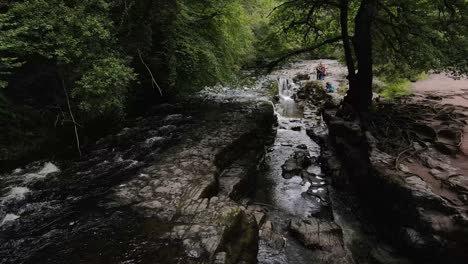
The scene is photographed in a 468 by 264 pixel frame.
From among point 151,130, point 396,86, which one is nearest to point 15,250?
point 151,130

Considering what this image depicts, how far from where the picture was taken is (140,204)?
6.55m

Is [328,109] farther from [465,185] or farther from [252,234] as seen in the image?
[252,234]

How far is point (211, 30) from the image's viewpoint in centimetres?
1367

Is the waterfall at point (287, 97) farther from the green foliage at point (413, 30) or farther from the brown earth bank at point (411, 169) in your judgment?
the green foliage at point (413, 30)

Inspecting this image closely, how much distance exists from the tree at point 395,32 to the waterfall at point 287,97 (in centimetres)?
579

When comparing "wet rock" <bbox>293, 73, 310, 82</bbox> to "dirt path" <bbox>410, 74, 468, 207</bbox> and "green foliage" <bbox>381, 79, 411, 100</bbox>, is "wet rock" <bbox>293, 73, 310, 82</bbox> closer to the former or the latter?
"dirt path" <bbox>410, 74, 468, 207</bbox>

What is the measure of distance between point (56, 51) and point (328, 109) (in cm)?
1158

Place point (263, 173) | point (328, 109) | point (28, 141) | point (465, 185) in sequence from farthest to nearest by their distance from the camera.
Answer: point (328, 109) < point (263, 173) < point (28, 141) < point (465, 185)

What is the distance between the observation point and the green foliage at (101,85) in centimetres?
804

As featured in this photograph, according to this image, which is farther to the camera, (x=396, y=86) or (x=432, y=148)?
(x=396, y=86)

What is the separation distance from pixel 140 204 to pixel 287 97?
16402 mm

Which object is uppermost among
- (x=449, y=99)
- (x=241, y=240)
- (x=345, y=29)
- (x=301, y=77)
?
(x=345, y=29)

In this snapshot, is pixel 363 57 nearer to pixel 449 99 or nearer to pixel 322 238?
pixel 449 99

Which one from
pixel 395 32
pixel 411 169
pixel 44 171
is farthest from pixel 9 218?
pixel 395 32
